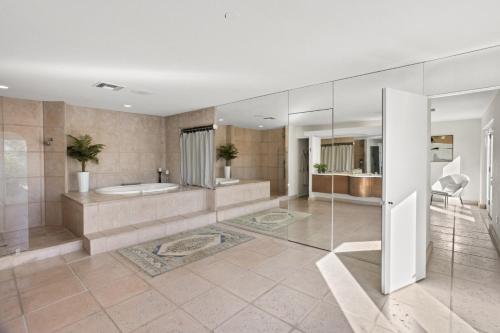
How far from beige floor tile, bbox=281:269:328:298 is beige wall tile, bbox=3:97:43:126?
4.97 meters

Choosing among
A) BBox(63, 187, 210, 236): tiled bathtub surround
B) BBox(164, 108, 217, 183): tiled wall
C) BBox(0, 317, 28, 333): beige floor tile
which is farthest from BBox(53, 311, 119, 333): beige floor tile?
BBox(164, 108, 217, 183): tiled wall

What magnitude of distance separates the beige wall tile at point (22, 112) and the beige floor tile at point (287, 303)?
4.87m

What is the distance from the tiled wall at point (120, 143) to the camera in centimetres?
495

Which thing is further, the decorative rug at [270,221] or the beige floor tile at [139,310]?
the decorative rug at [270,221]

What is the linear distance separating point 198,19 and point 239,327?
2409 millimetres

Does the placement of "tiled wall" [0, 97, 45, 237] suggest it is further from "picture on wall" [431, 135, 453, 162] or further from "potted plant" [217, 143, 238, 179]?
"picture on wall" [431, 135, 453, 162]

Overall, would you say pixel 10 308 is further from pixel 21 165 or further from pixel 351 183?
pixel 351 183

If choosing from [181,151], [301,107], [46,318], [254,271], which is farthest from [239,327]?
[181,151]

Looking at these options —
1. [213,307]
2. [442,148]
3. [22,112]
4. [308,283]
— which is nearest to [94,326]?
[213,307]

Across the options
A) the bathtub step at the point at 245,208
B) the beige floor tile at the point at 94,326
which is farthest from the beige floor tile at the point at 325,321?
the bathtub step at the point at 245,208

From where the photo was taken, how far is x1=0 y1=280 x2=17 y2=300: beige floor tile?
2.46 m

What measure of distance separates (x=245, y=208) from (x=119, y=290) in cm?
328

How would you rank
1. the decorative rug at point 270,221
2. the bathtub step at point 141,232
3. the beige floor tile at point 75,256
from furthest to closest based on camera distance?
the decorative rug at point 270,221 → the bathtub step at point 141,232 → the beige floor tile at point 75,256

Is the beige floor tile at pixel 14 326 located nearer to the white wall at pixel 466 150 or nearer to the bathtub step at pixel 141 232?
the bathtub step at pixel 141 232
